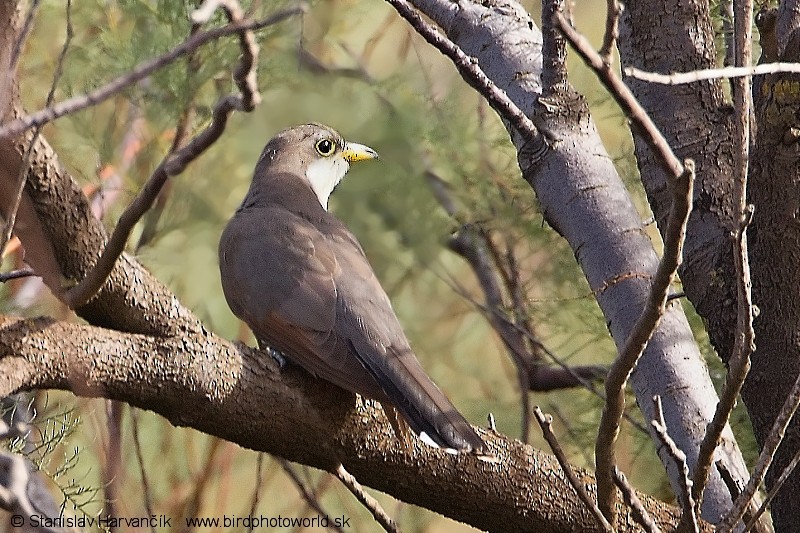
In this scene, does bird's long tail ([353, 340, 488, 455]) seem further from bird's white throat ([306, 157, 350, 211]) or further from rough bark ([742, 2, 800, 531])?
bird's white throat ([306, 157, 350, 211])

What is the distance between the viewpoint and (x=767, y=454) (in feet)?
7.52

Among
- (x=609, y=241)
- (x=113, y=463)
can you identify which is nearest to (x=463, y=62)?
(x=609, y=241)

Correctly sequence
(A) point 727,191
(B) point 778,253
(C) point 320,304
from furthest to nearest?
(C) point 320,304, (A) point 727,191, (B) point 778,253

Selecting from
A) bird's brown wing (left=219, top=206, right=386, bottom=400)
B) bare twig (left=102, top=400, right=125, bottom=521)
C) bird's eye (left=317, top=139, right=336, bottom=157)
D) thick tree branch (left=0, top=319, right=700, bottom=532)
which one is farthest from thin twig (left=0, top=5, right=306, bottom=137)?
bird's eye (left=317, top=139, right=336, bottom=157)

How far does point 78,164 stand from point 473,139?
2.16 meters

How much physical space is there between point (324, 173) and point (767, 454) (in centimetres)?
303

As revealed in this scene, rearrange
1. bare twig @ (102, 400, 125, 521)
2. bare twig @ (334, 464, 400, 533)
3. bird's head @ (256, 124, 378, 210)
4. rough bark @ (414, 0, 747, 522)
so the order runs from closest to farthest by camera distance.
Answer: bare twig @ (334, 464, 400, 533), rough bark @ (414, 0, 747, 522), bare twig @ (102, 400, 125, 521), bird's head @ (256, 124, 378, 210)

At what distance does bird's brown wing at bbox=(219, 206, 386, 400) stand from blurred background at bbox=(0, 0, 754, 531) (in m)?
0.90

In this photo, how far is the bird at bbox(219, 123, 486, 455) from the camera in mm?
3039

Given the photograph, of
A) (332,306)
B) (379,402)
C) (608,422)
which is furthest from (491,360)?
(608,422)

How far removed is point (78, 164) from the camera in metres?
6.18

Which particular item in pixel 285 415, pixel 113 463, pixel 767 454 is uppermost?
pixel 767 454

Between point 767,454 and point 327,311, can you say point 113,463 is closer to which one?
point 327,311

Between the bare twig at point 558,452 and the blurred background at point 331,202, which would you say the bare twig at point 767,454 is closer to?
the bare twig at point 558,452
